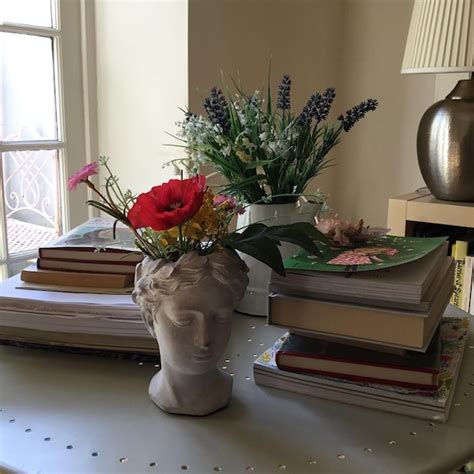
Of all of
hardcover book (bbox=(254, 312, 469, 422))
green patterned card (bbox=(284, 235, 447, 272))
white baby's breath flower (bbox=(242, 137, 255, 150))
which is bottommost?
hardcover book (bbox=(254, 312, 469, 422))

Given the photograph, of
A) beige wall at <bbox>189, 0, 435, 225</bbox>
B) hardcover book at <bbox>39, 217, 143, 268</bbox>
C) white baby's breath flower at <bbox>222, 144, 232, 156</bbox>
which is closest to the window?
beige wall at <bbox>189, 0, 435, 225</bbox>

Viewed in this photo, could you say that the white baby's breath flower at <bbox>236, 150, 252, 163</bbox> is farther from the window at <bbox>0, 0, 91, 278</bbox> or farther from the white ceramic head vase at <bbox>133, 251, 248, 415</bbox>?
the window at <bbox>0, 0, 91, 278</bbox>

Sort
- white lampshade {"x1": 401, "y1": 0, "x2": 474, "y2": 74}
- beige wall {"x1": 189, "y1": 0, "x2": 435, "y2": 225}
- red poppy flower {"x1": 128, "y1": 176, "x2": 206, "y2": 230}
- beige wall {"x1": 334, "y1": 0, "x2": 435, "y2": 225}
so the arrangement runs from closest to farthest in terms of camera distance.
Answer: red poppy flower {"x1": 128, "y1": 176, "x2": 206, "y2": 230} < white lampshade {"x1": 401, "y1": 0, "x2": 474, "y2": 74} < beige wall {"x1": 189, "y1": 0, "x2": 435, "y2": 225} < beige wall {"x1": 334, "y1": 0, "x2": 435, "y2": 225}

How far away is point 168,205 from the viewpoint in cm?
59

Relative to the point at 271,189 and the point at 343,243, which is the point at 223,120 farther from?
the point at 343,243

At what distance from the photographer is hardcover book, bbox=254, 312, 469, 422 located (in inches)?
26.1

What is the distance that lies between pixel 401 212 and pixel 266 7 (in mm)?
752

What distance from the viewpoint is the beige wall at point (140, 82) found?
62.6 inches

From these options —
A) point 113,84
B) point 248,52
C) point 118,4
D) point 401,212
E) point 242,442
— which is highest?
point 118,4

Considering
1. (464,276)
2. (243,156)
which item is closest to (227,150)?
(243,156)

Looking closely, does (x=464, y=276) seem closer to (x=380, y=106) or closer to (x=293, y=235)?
(x=380, y=106)

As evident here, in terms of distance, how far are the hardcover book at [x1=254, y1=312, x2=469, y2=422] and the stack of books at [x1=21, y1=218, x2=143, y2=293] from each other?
226 millimetres

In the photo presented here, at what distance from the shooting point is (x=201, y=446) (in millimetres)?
603

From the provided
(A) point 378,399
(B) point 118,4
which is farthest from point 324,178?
(A) point 378,399
